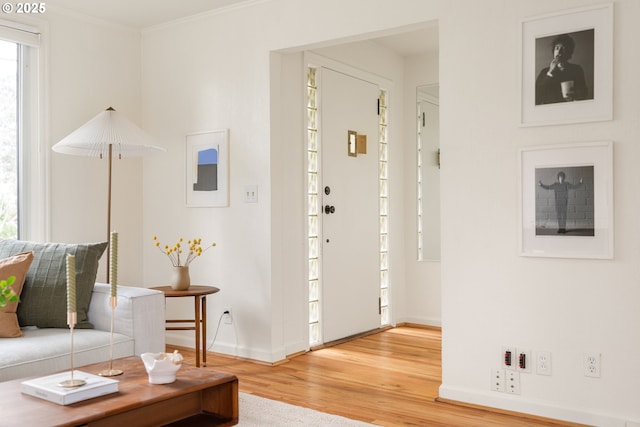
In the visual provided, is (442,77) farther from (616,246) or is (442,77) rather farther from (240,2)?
(240,2)

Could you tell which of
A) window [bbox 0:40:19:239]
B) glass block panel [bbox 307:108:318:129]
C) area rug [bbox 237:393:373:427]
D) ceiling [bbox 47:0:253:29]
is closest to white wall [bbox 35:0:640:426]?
ceiling [bbox 47:0:253:29]

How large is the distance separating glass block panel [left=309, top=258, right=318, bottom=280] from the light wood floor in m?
0.57

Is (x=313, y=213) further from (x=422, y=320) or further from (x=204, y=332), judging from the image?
(x=422, y=320)

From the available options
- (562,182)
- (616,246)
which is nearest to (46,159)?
(562,182)

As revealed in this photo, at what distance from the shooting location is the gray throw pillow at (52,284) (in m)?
3.13

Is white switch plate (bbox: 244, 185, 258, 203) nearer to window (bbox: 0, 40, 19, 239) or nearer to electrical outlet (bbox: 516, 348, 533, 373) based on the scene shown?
window (bbox: 0, 40, 19, 239)

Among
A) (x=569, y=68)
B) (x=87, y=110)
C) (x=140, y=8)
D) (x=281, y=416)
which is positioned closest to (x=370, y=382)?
(x=281, y=416)

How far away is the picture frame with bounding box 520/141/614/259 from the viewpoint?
2.91 meters

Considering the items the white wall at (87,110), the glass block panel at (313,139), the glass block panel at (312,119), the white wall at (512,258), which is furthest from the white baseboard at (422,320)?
the white wall at (87,110)

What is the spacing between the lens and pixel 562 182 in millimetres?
3010

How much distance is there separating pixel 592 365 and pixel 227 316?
2.51 metres

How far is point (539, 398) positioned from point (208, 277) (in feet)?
8.16

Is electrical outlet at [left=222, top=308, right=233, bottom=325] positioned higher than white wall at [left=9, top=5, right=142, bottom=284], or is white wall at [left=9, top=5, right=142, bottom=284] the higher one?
white wall at [left=9, top=5, right=142, bottom=284]

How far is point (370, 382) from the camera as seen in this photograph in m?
3.77
